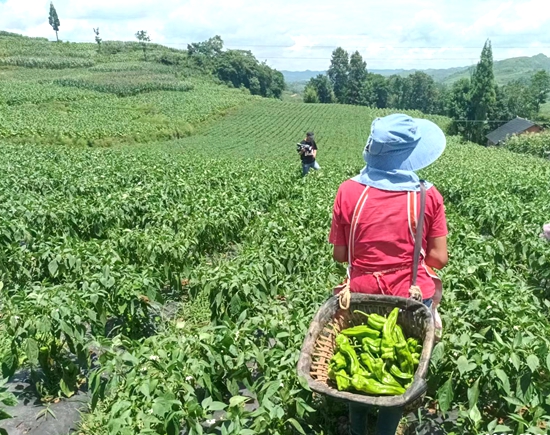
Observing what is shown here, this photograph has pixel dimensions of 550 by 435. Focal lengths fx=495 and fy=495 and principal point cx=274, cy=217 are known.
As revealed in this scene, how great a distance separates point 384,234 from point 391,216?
117 mm

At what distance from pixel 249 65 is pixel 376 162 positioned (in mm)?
91290

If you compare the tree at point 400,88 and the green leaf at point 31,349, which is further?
the tree at point 400,88

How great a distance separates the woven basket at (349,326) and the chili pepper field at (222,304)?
0.49 ft

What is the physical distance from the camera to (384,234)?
9.56 feet

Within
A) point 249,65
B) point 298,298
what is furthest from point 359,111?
point 298,298

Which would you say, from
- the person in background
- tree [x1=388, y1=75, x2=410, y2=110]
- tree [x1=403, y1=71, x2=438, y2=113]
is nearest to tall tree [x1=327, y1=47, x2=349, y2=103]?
tree [x1=388, y1=75, x2=410, y2=110]

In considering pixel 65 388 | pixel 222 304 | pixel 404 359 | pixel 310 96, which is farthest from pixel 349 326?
pixel 310 96

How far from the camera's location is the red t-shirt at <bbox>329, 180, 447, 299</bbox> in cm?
288

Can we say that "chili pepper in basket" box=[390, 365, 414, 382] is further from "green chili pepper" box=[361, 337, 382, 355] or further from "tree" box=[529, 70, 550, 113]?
"tree" box=[529, 70, 550, 113]

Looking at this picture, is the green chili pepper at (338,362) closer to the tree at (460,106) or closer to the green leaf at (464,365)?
the green leaf at (464,365)

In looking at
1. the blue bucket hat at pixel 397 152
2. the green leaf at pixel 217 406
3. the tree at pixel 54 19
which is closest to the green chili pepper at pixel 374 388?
the green leaf at pixel 217 406

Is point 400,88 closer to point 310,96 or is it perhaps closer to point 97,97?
point 310,96

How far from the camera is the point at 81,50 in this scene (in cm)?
8481

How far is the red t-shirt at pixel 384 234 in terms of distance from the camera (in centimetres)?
288
